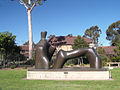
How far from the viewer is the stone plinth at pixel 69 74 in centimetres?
1052

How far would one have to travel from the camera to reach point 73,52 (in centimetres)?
1135

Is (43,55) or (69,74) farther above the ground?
(43,55)

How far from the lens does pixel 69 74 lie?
10.7m

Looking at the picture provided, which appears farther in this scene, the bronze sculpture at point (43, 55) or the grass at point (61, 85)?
the bronze sculpture at point (43, 55)

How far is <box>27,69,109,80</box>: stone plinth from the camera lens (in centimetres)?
1052

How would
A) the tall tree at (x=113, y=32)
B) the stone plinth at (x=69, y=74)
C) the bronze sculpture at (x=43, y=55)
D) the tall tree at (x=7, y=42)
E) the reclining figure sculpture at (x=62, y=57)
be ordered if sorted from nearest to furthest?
1. the stone plinth at (x=69, y=74)
2. the reclining figure sculpture at (x=62, y=57)
3. the bronze sculpture at (x=43, y=55)
4. the tall tree at (x=7, y=42)
5. the tall tree at (x=113, y=32)

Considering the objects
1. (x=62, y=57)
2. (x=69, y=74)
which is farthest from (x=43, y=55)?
(x=69, y=74)

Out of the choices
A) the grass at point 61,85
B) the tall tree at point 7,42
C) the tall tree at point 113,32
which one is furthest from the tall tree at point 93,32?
the grass at point 61,85

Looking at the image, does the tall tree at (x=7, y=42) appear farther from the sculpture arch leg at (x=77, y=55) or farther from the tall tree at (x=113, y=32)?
the tall tree at (x=113, y=32)

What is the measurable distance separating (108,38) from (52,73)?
51.1m

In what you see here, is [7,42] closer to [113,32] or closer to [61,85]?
[61,85]

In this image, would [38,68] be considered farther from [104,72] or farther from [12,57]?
[12,57]

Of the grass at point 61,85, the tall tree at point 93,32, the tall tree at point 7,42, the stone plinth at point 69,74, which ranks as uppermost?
the tall tree at point 93,32

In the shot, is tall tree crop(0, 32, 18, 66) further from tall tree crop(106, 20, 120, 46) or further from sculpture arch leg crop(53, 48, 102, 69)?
tall tree crop(106, 20, 120, 46)
